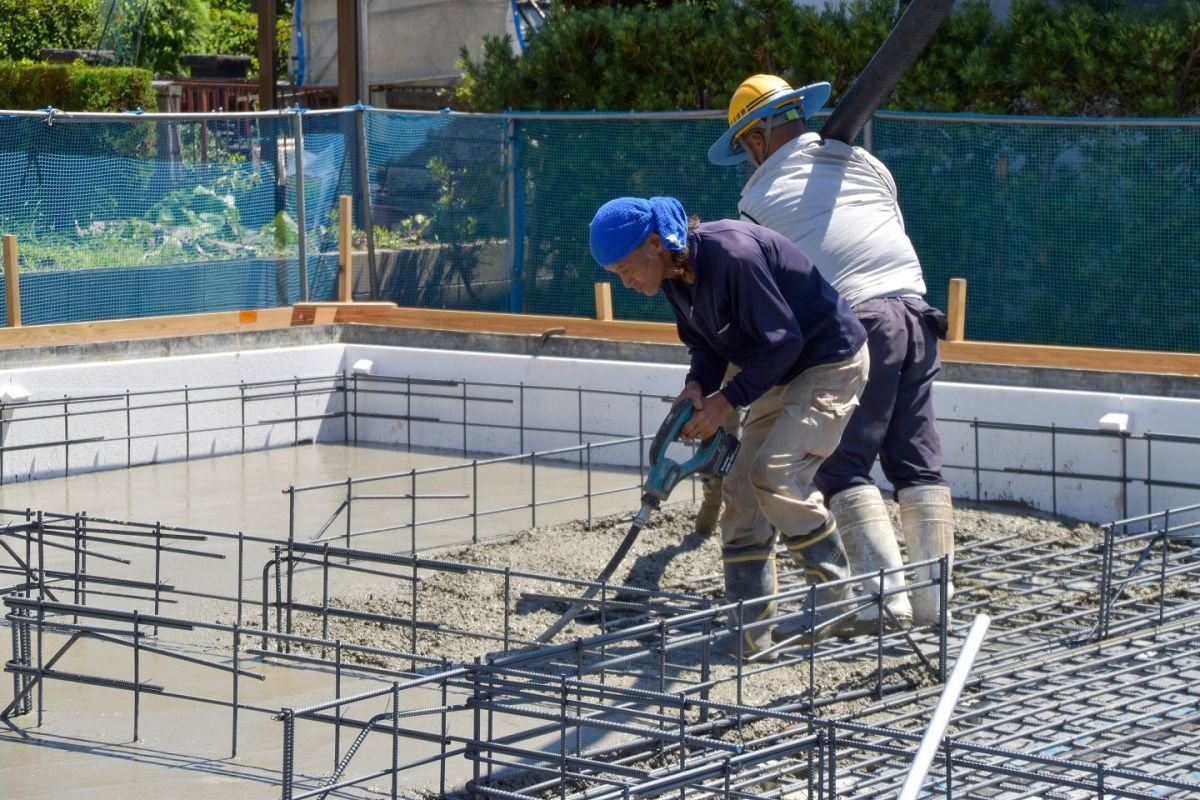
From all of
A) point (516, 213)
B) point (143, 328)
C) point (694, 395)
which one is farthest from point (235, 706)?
point (516, 213)

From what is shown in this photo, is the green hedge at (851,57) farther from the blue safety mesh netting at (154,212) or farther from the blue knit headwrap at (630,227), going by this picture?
the blue knit headwrap at (630,227)

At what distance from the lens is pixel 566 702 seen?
424cm

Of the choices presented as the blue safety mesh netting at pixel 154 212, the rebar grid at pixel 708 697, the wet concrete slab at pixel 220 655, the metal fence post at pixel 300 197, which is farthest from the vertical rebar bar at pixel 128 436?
the rebar grid at pixel 708 697

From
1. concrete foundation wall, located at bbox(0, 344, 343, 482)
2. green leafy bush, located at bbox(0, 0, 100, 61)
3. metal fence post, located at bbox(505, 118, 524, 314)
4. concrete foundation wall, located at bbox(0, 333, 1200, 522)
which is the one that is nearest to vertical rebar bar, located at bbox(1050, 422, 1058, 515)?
concrete foundation wall, located at bbox(0, 333, 1200, 522)

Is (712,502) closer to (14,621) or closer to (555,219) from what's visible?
(14,621)

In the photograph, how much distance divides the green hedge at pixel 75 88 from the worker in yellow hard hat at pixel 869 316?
14.6 meters

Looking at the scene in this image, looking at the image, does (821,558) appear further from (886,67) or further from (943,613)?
(886,67)

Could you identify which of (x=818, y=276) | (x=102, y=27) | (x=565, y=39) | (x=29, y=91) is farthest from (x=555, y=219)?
(x=102, y=27)

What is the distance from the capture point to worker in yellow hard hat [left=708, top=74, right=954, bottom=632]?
584cm

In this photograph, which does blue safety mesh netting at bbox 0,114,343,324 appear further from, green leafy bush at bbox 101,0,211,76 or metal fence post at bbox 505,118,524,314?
green leafy bush at bbox 101,0,211,76

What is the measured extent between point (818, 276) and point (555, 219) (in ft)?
22.6

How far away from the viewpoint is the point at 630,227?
5.32 m

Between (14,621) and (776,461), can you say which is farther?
(776,461)

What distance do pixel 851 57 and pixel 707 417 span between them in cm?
710
